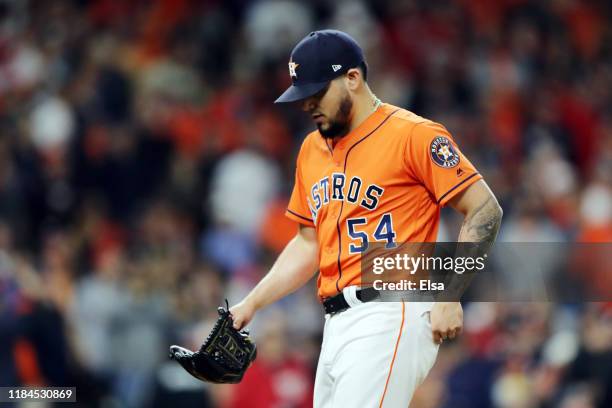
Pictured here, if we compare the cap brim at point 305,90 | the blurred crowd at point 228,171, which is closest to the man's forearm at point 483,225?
the cap brim at point 305,90

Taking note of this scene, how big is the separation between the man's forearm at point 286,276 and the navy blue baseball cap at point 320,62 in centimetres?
69

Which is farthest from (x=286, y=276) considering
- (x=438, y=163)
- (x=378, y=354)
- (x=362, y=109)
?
(x=438, y=163)

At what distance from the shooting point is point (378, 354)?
453 cm

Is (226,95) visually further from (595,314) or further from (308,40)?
(308,40)

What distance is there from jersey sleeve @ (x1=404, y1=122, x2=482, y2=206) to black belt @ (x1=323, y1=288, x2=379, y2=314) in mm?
423

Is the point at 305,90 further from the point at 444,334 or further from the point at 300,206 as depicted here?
the point at 444,334

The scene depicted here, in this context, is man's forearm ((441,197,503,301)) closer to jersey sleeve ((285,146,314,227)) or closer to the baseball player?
the baseball player

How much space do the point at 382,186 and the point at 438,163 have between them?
0.25m

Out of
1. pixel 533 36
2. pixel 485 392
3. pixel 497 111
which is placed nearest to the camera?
pixel 485 392

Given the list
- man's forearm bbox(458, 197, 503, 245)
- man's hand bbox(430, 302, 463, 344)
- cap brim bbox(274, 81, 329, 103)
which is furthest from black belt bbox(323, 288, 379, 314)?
cap brim bbox(274, 81, 329, 103)

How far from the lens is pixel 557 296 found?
8.46 m

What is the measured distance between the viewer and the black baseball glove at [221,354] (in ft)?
16.0

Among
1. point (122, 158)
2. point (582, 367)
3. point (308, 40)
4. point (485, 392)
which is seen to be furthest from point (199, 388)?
point (308, 40)

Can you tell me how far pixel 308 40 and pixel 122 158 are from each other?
5821mm
